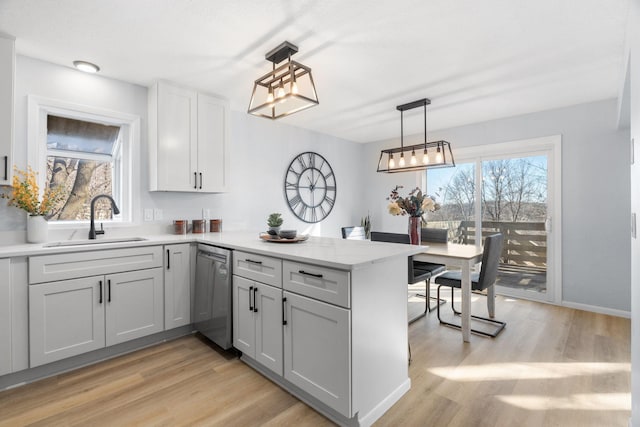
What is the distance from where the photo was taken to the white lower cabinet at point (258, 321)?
1956mm

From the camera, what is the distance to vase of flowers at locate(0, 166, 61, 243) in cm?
232

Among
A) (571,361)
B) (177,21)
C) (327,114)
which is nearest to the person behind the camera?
(177,21)

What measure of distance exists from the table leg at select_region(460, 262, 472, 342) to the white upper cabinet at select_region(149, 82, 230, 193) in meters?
2.54

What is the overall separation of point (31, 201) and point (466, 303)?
3591mm

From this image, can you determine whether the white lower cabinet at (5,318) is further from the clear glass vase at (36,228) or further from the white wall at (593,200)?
the white wall at (593,200)

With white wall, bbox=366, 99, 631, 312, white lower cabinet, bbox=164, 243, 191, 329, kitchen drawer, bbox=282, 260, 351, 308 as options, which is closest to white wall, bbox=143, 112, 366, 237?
white lower cabinet, bbox=164, 243, 191, 329

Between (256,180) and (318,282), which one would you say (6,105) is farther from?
(318,282)

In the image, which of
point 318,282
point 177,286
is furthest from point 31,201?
point 318,282

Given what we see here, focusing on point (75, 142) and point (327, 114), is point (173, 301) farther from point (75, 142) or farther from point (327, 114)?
point (327, 114)

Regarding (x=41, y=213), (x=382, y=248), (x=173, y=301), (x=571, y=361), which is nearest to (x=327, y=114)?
(x=382, y=248)

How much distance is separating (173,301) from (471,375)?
2.42m

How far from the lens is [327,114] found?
13.0 feet

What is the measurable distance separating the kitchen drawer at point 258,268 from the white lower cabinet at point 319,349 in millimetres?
155

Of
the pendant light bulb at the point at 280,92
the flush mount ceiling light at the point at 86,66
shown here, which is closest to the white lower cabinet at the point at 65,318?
the flush mount ceiling light at the point at 86,66
